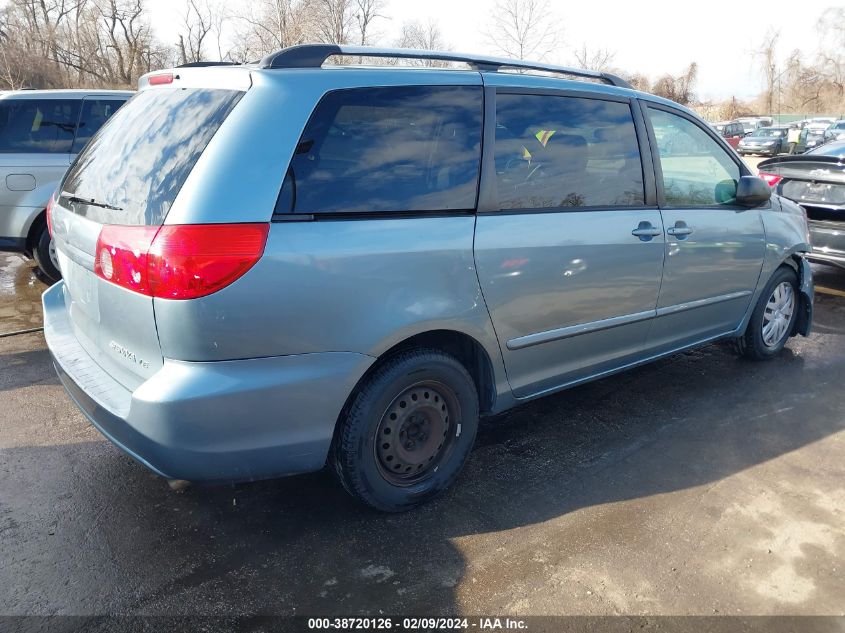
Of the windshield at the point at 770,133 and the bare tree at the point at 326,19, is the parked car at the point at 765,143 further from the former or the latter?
the bare tree at the point at 326,19

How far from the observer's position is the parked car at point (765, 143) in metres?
31.9

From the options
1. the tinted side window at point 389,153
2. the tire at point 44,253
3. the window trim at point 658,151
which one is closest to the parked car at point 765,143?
the window trim at point 658,151

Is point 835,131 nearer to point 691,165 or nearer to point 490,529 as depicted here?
point 691,165

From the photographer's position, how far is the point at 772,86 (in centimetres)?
6519

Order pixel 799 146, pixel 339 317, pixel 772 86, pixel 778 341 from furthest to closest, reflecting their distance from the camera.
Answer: pixel 772 86
pixel 799 146
pixel 778 341
pixel 339 317

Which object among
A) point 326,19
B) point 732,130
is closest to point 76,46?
point 326,19

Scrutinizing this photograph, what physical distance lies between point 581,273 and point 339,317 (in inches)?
55.2

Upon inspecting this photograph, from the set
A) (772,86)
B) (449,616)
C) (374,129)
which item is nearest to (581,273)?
(374,129)

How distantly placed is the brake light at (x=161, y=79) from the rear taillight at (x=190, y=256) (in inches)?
34.1

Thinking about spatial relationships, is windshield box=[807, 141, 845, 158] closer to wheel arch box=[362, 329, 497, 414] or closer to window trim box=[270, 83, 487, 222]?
window trim box=[270, 83, 487, 222]

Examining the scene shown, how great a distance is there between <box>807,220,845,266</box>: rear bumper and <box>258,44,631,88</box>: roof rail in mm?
3879

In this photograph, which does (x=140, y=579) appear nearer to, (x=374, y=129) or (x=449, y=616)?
(x=449, y=616)

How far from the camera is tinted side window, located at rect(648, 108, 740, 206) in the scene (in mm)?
3859

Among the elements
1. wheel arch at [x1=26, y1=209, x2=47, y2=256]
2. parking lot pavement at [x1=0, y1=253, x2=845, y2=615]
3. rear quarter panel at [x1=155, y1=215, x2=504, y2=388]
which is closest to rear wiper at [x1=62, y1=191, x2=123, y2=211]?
rear quarter panel at [x1=155, y1=215, x2=504, y2=388]
